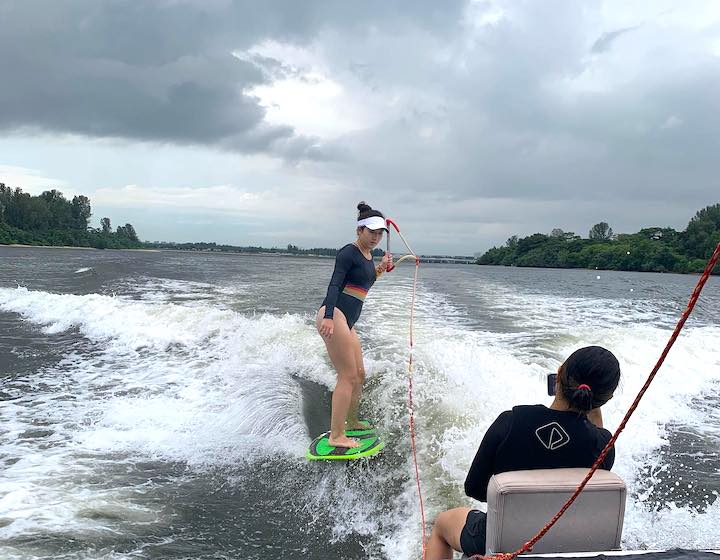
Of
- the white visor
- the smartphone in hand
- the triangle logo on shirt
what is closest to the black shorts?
the triangle logo on shirt

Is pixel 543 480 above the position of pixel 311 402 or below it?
above

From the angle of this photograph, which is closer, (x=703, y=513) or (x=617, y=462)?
(x=703, y=513)

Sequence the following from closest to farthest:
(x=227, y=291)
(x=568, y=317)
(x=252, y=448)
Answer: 1. (x=252, y=448)
2. (x=568, y=317)
3. (x=227, y=291)

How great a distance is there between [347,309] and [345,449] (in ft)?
4.17

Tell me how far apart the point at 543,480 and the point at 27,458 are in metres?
4.59

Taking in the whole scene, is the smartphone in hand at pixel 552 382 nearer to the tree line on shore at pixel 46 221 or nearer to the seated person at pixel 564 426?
the seated person at pixel 564 426

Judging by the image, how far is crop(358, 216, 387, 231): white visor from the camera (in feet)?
16.0

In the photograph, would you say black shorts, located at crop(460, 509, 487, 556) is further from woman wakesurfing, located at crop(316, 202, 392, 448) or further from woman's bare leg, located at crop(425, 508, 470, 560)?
woman wakesurfing, located at crop(316, 202, 392, 448)

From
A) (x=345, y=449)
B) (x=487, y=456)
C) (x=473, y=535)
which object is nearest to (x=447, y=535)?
(x=473, y=535)

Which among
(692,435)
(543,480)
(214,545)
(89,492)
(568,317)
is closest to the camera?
(543,480)

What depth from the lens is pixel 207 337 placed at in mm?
10391

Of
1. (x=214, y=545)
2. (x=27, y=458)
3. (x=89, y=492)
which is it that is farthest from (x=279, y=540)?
(x=27, y=458)

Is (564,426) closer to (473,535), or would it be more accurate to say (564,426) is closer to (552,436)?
(552,436)

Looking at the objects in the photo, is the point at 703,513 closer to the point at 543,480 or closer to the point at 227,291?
the point at 543,480
